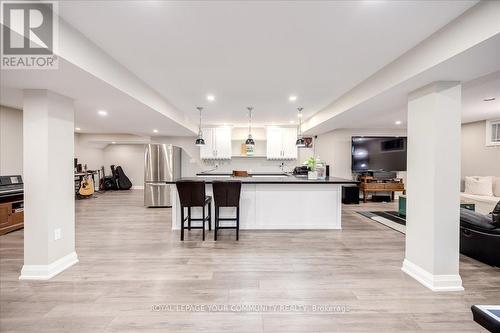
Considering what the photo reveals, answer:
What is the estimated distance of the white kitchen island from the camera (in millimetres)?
4383

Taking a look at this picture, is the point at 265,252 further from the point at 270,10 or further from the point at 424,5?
the point at 424,5

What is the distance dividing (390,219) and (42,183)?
602 cm

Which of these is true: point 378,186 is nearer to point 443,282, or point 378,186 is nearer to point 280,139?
point 280,139

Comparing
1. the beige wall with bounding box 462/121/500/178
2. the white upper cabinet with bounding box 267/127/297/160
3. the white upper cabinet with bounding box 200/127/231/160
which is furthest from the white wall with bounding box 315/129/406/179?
the white upper cabinet with bounding box 200/127/231/160

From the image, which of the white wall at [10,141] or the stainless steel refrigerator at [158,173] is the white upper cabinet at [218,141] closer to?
the stainless steel refrigerator at [158,173]

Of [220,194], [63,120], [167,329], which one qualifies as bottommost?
[167,329]

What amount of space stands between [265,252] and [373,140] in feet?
18.2

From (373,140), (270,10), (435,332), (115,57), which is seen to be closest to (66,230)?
(115,57)

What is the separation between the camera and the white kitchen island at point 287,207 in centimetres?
438

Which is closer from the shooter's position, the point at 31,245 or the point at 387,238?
the point at 31,245

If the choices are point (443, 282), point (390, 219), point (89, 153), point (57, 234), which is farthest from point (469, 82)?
point (89, 153)

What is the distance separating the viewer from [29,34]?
1619 mm

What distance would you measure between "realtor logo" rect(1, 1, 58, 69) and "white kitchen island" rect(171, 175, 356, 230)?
283 centimetres

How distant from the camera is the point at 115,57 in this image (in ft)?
8.45
